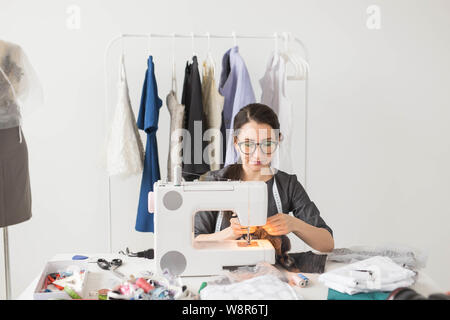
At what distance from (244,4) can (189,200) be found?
203cm

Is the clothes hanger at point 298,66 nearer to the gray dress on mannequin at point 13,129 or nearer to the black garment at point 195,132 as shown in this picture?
the black garment at point 195,132

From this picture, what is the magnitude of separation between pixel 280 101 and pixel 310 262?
1296 millimetres

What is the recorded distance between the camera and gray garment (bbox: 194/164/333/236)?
199 cm

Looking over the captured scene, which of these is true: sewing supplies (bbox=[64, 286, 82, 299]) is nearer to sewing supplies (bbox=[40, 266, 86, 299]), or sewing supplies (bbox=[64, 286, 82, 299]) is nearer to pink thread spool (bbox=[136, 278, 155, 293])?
sewing supplies (bbox=[40, 266, 86, 299])

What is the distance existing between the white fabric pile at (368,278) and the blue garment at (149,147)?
1.44 metres

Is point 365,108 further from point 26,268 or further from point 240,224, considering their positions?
point 26,268

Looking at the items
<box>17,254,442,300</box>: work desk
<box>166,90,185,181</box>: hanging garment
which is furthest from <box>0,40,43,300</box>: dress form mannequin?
<box>17,254,442,300</box>: work desk

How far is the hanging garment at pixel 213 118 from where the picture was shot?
276 cm

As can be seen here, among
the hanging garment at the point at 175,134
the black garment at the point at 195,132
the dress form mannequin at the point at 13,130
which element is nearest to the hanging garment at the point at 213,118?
the black garment at the point at 195,132

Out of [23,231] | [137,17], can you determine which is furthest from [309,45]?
[23,231]

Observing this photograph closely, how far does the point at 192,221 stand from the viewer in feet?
5.33

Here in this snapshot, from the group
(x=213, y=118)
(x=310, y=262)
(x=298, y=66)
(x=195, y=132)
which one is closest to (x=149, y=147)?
(x=195, y=132)

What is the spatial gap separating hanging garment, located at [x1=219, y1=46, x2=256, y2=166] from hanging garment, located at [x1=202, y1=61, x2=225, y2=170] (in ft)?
0.15

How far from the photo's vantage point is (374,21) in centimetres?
331
